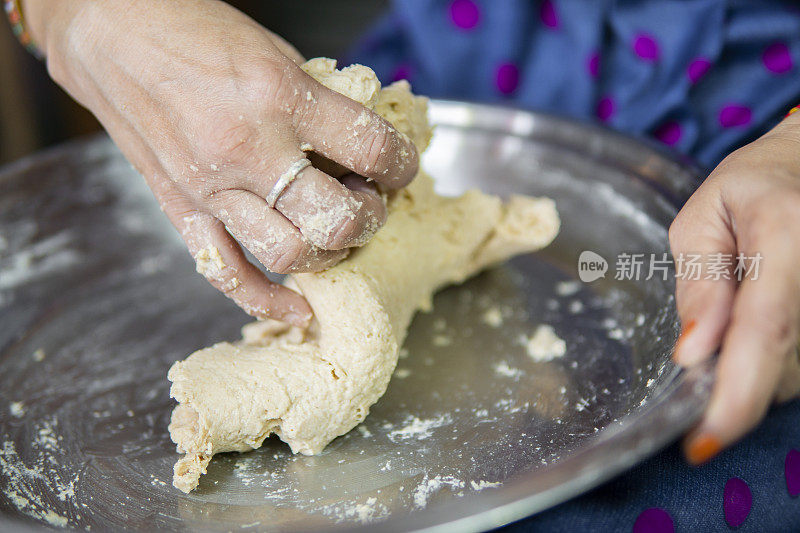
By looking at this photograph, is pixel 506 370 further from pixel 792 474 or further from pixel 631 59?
pixel 631 59

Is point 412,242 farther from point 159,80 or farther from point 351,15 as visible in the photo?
point 351,15

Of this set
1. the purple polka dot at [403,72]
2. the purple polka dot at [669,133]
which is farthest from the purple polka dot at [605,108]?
the purple polka dot at [403,72]

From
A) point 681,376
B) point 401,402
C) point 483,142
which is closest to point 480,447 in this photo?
point 401,402

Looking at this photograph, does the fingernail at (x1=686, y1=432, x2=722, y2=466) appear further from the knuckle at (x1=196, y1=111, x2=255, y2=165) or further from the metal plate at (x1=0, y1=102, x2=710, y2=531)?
the knuckle at (x1=196, y1=111, x2=255, y2=165)

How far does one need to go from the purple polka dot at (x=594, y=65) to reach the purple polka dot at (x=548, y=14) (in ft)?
0.41

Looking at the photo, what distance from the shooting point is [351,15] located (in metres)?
3.19

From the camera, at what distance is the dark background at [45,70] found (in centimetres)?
244

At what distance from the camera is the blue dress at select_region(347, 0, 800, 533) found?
899 mm

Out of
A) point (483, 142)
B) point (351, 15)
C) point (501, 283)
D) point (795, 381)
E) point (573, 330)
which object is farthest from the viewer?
point (351, 15)

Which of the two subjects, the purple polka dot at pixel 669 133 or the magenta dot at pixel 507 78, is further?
the magenta dot at pixel 507 78

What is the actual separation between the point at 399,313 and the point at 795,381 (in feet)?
1.72

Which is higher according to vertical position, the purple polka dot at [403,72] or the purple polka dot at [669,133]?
the purple polka dot at [403,72]

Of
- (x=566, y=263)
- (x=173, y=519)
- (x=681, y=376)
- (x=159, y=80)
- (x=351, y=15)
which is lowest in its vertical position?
(x=351, y=15)

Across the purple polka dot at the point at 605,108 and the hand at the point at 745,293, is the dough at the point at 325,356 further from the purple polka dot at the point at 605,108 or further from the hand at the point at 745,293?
the purple polka dot at the point at 605,108
